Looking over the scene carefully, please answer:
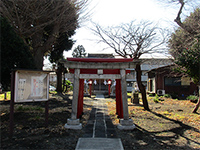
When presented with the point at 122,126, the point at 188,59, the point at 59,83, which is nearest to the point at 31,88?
the point at 122,126

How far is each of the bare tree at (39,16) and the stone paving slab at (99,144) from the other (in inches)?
299

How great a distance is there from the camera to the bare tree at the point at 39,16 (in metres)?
8.98

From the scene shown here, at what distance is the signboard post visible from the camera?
4703mm

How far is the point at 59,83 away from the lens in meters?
23.1

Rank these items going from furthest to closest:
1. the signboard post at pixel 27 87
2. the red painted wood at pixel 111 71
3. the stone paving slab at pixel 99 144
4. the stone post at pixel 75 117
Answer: the red painted wood at pixel 111 71
the stone post at pixel 75 117
the signboard post at pixel 27 87
the stone paving slab at pixel 99 144

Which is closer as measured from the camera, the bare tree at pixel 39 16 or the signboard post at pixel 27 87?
the signboard post at pixel 27 87

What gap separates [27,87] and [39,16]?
5.83 m

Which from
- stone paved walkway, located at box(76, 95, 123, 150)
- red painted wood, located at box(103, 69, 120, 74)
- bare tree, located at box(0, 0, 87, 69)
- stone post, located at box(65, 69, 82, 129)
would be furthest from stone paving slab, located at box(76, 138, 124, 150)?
bare tree, located at box(0, 0, 87, 69)

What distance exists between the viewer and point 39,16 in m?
9.08

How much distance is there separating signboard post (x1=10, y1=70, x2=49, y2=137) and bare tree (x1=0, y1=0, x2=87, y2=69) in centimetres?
498

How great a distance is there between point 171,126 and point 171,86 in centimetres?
1309

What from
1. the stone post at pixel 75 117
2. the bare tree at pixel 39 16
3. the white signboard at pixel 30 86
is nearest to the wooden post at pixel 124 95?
the stone post at pixel 75 117

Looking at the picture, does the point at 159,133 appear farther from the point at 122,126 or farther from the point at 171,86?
the point at 171,86

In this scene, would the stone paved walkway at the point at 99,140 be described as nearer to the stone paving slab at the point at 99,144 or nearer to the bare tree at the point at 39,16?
the stone paving slab at the point at 99,144
